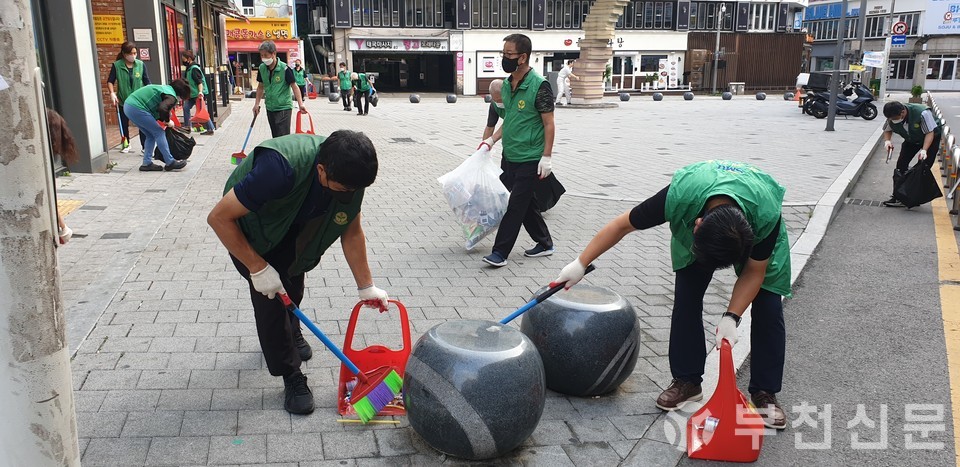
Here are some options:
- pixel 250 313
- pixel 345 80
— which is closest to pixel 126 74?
pixel 250 313

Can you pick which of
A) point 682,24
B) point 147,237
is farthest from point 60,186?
point 682,24

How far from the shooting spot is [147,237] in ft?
21.0

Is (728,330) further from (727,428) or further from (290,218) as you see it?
(290,218)

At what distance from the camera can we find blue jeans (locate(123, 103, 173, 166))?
9289mm

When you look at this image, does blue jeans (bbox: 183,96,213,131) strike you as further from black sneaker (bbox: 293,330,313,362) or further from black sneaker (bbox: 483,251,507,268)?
black sneaker (bbox: 293,330,313,362)

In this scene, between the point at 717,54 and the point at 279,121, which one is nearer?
the point at 279,121

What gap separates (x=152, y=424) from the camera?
10.3ft

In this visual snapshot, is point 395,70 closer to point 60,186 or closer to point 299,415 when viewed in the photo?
point 60,186

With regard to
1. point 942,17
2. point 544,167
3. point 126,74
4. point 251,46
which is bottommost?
point 544,167

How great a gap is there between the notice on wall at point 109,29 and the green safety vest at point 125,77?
3.04 meters

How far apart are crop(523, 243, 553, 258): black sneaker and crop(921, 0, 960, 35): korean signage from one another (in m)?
58.5

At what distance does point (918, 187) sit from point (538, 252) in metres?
4.98

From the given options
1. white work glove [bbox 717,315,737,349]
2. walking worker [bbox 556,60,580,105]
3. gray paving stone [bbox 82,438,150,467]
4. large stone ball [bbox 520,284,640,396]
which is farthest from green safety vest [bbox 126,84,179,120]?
walking worker [bbox 556,60,580,105]

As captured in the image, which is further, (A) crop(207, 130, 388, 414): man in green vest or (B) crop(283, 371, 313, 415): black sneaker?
(B) crop(283, 371, 313, 415): black sneaker
